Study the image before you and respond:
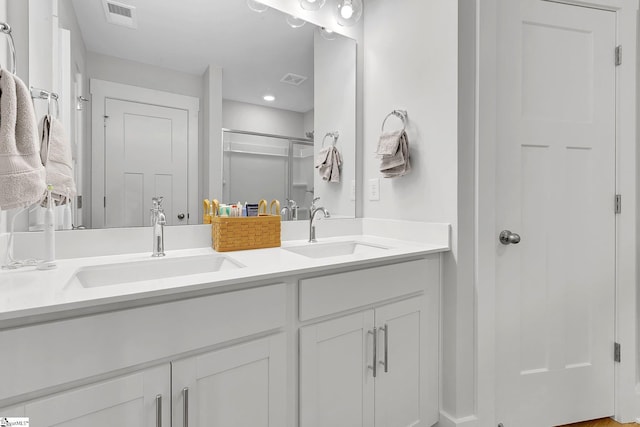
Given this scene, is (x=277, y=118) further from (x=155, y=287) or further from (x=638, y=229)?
(x=638, y=229)

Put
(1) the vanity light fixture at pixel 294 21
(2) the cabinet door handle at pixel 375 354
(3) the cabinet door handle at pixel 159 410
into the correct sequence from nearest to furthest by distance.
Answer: (3) the cabinet door handle at pixel 159 410 → (2) the cabinet door handle at pixel 375 354 → (1) the vanity light fixture at pixel 294 21

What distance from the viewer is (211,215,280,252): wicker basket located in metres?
1.36

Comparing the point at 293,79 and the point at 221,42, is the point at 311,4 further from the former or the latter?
the point at 221,42

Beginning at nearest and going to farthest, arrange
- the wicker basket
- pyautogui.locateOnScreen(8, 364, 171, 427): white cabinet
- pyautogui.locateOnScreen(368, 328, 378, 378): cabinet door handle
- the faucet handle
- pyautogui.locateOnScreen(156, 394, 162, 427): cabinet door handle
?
pyautogui.locateOnScreen(8, 364, 171, 427): white cabinet
pyautogui.locateOnScreen(156, 394, 162, 427): cabinet door handle
pyautogui.locateOnScreen(368, 328, 378, 378): cabinet door handle
the wicker basket
the faucet handle

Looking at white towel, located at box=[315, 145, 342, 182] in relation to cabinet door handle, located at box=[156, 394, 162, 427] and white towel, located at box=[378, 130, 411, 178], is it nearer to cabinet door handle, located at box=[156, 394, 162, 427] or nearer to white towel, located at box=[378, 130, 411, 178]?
white towel, located at box=[378, 130, 411, 178]

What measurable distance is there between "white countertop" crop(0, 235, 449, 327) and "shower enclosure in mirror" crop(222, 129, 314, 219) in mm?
437

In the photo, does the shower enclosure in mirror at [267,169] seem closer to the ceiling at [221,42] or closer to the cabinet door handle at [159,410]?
the ceiling at [221,42]

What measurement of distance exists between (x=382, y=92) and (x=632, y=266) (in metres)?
1.57

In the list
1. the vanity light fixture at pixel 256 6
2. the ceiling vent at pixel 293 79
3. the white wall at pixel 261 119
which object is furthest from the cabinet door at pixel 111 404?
the vanity light fixture at pixel 256 6

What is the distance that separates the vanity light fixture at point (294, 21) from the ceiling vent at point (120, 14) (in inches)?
30.6

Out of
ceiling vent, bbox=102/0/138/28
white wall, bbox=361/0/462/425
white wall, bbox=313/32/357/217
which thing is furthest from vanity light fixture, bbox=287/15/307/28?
ceiling vent, bbox=102/0/138/28

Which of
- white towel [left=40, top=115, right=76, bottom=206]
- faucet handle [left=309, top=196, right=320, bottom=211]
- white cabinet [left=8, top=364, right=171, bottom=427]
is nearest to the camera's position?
white cabinet [left=8, top=364, right=171, bottom=427]

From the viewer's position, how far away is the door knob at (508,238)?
1.42 m

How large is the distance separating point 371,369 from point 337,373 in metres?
0.16
